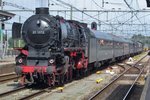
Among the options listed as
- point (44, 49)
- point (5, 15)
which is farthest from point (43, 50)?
point (5, 15)

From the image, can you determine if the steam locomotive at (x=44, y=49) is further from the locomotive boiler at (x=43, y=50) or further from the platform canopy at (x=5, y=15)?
the platform canopy at (x=5, y=15)

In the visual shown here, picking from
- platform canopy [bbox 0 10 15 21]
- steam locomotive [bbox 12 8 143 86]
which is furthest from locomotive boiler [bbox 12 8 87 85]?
platform canopy [bbox 0 10 15 21]

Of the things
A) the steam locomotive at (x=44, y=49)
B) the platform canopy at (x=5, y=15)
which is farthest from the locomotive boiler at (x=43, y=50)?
the platform canopy at (x=5, y=15)

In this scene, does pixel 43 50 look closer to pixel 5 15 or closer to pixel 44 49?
pixel 44 49

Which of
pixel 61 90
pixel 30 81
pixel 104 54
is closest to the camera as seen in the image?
pixel 61 90

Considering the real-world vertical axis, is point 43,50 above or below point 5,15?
below

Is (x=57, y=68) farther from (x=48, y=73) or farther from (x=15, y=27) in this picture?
(x=15, y=27)

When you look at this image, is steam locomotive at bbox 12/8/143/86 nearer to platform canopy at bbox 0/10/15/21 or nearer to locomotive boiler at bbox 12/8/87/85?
locomotive boiler at bbox 12/8/87/85

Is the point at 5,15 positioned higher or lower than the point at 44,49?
higher

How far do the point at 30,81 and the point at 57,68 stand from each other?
1.44 m

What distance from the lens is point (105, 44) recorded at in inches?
1144

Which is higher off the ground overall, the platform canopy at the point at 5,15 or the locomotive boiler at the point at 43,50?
the platform canopy at the point at 5,15

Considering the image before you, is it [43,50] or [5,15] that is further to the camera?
[5,15]

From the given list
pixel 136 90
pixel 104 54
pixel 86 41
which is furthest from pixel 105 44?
pixel 136 90
